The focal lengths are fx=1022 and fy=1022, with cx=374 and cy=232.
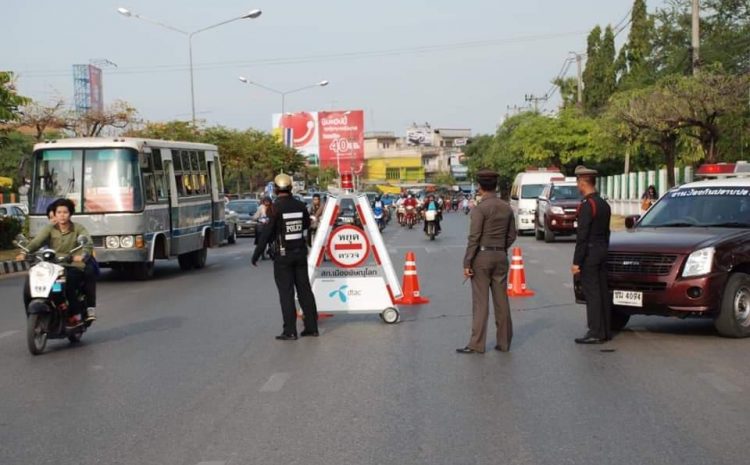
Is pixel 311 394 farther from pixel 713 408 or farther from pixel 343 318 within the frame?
pixel 343 318

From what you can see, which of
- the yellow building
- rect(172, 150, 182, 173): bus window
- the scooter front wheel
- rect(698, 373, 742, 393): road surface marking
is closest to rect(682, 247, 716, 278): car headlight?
rect(698, 373, 742, 393): road surface marking

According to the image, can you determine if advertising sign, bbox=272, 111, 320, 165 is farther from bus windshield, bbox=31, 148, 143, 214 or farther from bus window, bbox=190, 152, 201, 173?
Answer: bus windshield, bbox=31, 148, 143, 214

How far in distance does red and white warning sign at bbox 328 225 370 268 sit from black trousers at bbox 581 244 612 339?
3083 mm

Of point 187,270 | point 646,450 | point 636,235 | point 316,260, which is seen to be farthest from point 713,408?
point 187,270

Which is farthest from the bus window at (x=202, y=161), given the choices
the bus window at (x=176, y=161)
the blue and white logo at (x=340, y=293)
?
→ the blue and white logo at (x=340, y=293)

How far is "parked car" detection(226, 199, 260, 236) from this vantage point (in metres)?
42.5

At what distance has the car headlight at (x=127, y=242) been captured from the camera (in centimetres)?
2028

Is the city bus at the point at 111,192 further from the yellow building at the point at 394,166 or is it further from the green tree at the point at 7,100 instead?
the yellow building at the point at 394,166

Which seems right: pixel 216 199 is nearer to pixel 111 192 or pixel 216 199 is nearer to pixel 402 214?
pixel 111 192

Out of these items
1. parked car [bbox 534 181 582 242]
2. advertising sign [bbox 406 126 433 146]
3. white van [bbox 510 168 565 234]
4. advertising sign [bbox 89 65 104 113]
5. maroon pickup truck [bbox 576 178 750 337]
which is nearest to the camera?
maroon pickup truck [bbox 576 178 750 337]

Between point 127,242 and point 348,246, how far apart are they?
28.7 feet

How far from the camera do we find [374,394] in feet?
27.6

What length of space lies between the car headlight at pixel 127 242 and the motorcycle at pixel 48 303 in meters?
8.87

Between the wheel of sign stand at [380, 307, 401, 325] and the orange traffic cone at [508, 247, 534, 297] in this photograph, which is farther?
the orange traffic cone at [508, 247, 534, 297]
